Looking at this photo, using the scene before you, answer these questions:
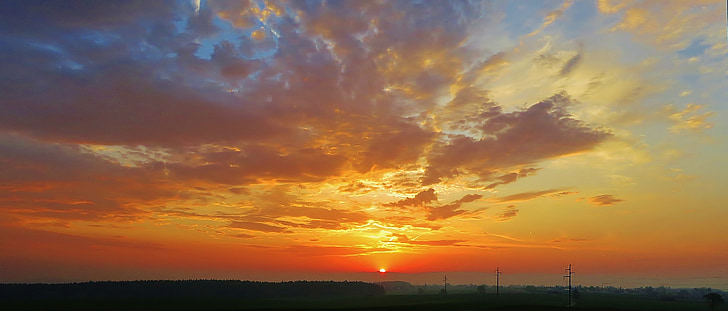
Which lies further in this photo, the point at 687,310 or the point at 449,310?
the point at 687,310

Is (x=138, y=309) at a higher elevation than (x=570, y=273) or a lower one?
lower

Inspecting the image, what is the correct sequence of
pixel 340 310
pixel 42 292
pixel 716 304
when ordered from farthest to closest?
pixel 42 292, pixel 716 304, pixel 340 310

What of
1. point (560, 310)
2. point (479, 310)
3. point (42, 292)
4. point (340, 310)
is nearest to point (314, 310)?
point (340, 310)

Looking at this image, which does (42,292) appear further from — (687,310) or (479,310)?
(687,310)

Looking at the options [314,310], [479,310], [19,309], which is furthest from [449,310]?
[19,309]

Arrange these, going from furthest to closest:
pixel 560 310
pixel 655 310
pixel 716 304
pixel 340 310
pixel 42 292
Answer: pixel 42 292 → pixel 716 304 → pixel 655 310 → pixel 340 310 → pixel 560 310

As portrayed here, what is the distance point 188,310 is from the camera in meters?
130

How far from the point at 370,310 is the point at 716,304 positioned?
442 feet

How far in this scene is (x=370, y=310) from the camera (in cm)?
12712

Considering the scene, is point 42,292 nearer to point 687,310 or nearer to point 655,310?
point 655,310

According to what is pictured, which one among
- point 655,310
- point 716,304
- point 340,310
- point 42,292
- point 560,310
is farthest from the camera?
point 42,292

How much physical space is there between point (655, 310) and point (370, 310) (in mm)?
82203

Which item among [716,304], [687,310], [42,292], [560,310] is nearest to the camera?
[560,310]

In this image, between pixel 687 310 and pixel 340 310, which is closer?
pixel 340 310
